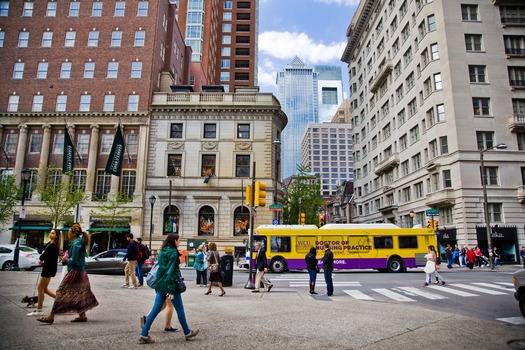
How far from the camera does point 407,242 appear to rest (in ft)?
78.7

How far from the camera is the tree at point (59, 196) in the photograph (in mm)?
33062

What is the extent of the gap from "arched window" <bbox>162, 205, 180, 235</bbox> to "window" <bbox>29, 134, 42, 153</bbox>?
15538mm

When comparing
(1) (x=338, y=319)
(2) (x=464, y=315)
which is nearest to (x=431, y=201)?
(2) (x=464, y=315)

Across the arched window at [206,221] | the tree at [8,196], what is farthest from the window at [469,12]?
the tree at [8,196]

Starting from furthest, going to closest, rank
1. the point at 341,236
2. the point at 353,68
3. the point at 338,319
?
the point at 353,68 → the point at 341,236 → the point at 338,319

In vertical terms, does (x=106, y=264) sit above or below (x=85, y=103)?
below

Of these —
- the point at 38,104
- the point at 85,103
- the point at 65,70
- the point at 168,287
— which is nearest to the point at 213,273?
the point at 168,287

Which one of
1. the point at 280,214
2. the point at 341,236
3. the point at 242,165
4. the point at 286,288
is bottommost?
the point at 286,288

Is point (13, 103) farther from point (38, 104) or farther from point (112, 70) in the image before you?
point (112, 70)

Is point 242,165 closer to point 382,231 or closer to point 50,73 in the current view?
point 382,231

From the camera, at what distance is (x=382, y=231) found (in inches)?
943

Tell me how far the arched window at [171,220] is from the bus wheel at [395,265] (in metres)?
20.9

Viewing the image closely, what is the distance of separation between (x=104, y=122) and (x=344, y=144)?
16310cm

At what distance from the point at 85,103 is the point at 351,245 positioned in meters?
31.6
